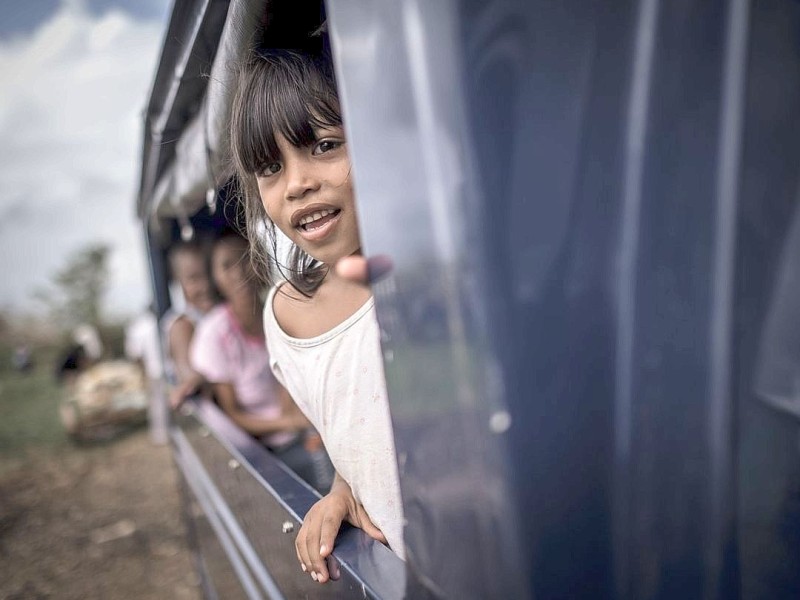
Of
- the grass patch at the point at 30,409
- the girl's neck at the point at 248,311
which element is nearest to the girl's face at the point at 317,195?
the girl's neck at the point at 248,311

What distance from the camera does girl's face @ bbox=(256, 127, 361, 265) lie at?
1226 mm

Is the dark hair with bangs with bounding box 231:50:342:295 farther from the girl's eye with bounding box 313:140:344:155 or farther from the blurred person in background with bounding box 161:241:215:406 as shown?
the blurred person in background with bounding box 161:241:215:406

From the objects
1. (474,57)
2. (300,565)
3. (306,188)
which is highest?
(474,57)

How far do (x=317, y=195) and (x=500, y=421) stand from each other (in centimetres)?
77

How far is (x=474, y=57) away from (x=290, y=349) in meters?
0.93

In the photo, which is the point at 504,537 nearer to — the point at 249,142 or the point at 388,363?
the point at 388,363

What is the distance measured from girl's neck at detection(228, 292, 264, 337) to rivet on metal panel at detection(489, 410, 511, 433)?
9.59 feet

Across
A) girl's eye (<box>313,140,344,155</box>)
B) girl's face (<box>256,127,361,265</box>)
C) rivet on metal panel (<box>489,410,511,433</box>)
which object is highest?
girl's eye (<box>313,140,344,155</box>)

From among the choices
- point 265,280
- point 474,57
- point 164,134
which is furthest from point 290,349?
point 164,134

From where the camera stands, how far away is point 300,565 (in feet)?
4.07

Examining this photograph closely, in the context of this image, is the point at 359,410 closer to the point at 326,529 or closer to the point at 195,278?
the point at 326,529

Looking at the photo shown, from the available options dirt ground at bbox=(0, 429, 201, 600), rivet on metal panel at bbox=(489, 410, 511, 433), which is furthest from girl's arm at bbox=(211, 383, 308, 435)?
rivet on metal panel at bbox=(489, 410, 511, 433)

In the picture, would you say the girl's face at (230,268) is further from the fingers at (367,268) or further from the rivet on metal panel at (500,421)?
the rivet on metal panel at (500,421)

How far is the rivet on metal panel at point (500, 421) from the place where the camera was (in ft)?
1.90
